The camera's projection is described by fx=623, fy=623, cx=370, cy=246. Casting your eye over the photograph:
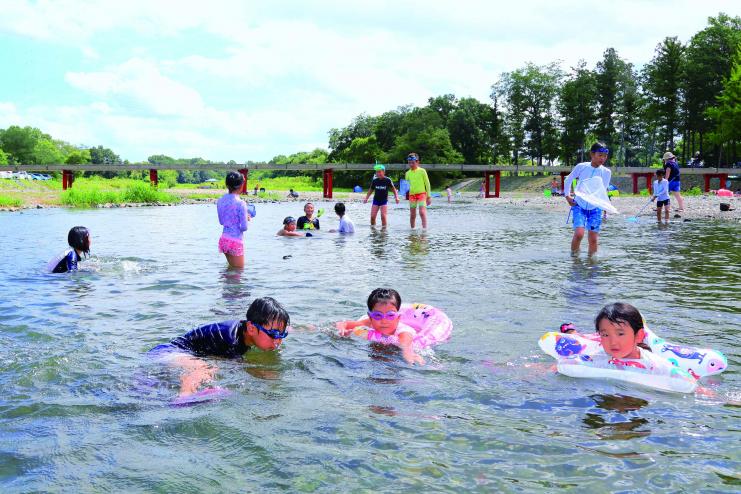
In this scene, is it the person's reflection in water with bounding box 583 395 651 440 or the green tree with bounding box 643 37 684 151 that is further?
the green tree with bounding box 643 37 684 151

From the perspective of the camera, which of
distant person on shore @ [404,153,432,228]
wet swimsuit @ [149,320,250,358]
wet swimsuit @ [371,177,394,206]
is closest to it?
wet swimsuit @ [149,320,250,358]

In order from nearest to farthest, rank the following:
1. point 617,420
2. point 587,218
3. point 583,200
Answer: point 617,420 < point 583,200 < point 587,218

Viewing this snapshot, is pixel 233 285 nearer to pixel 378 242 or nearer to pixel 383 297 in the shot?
pixel 383 297

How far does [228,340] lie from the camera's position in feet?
16.7

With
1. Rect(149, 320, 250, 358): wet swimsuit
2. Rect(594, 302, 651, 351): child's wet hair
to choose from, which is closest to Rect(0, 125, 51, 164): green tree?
Rect(149, 320, 250, 358): wet swimsuit

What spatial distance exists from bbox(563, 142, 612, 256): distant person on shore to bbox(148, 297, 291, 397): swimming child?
24.2 feet

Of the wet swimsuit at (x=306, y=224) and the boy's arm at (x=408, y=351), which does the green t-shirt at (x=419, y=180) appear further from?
the boy's arm at (x=408, y=351)

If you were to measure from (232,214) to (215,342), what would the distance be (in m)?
4.81

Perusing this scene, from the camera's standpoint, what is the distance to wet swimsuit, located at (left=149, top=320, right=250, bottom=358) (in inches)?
201

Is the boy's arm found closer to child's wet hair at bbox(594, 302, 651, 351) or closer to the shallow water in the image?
the shallow water

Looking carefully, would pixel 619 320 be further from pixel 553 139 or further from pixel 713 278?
pixel 553 139

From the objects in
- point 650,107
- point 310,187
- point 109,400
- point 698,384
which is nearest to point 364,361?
point 109,400

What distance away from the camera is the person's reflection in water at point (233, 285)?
8.31m

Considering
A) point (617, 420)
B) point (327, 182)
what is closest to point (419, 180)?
point (617, 420)
